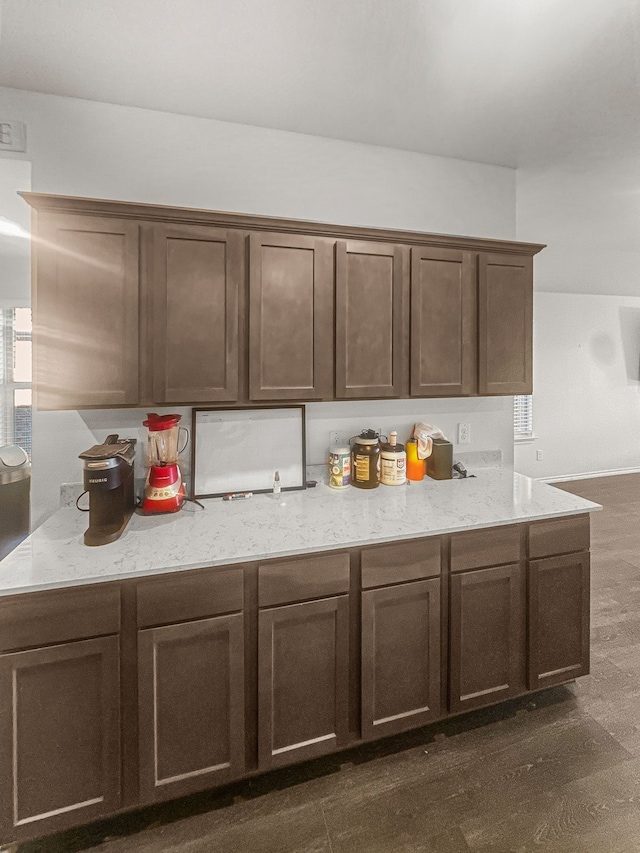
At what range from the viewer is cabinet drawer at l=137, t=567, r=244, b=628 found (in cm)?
150

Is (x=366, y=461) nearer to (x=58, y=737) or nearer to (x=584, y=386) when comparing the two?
(x=58, y=737)

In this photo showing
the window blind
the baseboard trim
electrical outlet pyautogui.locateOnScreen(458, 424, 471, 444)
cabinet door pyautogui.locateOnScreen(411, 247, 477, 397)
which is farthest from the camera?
the baseboard trim

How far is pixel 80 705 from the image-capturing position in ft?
4.75

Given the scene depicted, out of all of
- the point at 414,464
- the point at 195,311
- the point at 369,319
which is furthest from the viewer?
the point at 414,464

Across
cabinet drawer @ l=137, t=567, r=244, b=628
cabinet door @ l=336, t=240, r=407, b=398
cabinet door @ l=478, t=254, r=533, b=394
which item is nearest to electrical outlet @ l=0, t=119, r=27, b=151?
cabinet door @ l=336, t=240, r=407, b=398

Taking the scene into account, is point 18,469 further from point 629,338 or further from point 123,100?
point 629,338

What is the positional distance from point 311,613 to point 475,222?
2.35 meters

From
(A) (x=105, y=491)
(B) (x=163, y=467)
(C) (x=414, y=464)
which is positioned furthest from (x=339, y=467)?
(A) (x=105, y=491)

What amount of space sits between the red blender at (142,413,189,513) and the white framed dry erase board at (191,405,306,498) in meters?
0.12

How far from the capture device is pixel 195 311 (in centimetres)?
187

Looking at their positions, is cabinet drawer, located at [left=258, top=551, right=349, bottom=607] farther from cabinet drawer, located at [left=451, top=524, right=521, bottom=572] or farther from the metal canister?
the metal canister

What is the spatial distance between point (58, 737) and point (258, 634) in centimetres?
68

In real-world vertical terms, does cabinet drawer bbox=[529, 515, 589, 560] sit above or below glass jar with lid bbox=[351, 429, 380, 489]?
below

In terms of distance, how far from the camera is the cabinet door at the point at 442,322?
2201 millimetres
